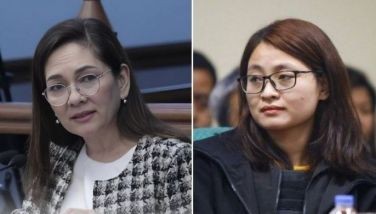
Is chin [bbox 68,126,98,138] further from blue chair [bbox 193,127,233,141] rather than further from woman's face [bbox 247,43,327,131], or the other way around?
woman's face [bbox 247,43,327,131]

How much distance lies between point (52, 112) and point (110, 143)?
0.95ft

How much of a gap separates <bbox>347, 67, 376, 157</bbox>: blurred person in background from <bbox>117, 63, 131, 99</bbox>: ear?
0.93m

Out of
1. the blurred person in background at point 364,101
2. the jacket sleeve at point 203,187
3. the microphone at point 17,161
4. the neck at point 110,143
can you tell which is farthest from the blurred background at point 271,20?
the microphone at point 17,161

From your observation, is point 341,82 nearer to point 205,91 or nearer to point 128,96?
point 205,91

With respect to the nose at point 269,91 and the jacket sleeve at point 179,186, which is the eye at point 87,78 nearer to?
the jacket sleeve at point 179,186

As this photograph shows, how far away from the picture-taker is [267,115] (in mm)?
2721

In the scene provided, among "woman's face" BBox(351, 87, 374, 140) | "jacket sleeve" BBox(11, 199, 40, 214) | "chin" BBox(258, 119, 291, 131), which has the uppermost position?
"woman's face" BBox(351, 87, 374, 140)

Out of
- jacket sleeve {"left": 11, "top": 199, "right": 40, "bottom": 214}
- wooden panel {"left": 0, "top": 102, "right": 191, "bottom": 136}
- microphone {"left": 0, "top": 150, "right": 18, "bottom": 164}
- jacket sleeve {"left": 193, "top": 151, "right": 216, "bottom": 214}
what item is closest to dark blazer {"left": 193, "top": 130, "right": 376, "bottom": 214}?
jacket sleeve {"left": 193, "top": 151, "right": 216, "bottom": 214}

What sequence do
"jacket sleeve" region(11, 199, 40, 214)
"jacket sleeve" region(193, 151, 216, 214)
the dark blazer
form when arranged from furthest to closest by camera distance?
"jacket sleeve" region(11, 199, 40, 214), "jacket sleeve" region(193, 151, 216, 214), the dark blazer

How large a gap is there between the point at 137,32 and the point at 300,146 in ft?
2.81

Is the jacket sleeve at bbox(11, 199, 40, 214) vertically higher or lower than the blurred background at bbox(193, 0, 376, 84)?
lower

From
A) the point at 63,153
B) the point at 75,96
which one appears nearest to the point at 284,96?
the point at 75,96

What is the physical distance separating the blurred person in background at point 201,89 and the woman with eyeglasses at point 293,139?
0.52 feet

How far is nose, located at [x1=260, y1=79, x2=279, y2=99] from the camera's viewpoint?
2686mm
